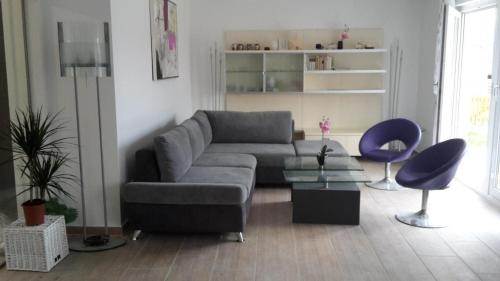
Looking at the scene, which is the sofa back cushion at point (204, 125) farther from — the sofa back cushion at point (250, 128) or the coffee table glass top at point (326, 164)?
the coffee table glass top at point (326, 164)

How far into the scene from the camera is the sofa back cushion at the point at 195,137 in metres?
4.95

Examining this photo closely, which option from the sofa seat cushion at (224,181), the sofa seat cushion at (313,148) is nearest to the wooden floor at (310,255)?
the sofa seat cushion at (224,181)

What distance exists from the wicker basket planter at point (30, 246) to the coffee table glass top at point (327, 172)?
2.00 metres

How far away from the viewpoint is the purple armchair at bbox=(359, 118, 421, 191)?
5.38 m

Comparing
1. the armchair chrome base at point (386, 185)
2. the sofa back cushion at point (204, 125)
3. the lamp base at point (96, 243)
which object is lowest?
the lamp base at point (96, 243)

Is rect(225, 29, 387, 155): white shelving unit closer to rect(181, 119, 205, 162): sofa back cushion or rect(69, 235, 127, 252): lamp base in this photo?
rect(181, 119, 205, 162): sofa back cushion

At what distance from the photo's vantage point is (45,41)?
3785mm

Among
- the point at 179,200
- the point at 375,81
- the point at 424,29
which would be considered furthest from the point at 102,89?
the point at 424,29

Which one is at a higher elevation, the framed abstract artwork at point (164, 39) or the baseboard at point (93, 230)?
the framed abstract artwork at point (164, 39)

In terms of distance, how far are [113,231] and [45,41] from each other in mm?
1655

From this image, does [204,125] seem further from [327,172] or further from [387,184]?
[387,184]

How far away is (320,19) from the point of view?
7.15m

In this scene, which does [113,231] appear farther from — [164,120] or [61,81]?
[164,120]

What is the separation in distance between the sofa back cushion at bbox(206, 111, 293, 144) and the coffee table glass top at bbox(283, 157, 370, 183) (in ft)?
4.10
